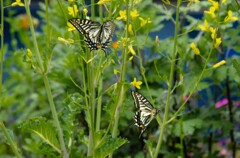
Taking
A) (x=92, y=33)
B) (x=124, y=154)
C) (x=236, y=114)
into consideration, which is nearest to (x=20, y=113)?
(x=124, y=154)

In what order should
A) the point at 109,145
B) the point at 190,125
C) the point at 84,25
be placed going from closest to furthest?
1. the point at 84,25
2. the point at 109,145
3. the point at 190,125

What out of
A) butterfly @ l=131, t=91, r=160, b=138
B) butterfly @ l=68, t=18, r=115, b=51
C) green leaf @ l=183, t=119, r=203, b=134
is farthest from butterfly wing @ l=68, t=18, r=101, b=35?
green leaf @ l=183, t=119, r=203, b=134

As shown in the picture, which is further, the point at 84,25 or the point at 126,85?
the point at 126,85

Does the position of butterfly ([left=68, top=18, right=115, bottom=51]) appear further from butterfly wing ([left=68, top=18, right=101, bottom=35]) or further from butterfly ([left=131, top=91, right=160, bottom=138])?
butterfly ([left=131, top=91, right=160, bottom=138])

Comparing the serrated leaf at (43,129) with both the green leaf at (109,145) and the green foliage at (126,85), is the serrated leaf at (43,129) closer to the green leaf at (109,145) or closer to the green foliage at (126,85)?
the green foliage at (126,85)

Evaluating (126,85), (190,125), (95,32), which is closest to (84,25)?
(95,32)

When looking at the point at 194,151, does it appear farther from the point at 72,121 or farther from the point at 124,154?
the point at 72,121

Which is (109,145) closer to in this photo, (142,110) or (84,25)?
(142,110)
